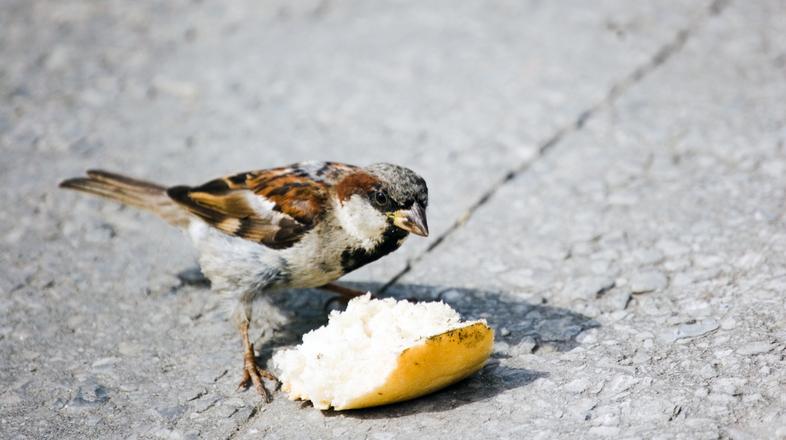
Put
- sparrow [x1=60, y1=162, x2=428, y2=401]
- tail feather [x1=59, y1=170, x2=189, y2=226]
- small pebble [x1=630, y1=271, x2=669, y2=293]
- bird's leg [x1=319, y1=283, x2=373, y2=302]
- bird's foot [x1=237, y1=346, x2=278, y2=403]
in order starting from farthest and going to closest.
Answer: tail feather [x1=59, y1=170, x2=189, y2=226] < bird's leg [x1=319, y1=283, x2=373, y2=302] < small pebble [x1=630, y1=271, x2=669, y2=293] < sparrow [x1=60, y1=162, x2=428, y2=401] < bird's foot [x1=237, y1=346, x2=278, y2=403]

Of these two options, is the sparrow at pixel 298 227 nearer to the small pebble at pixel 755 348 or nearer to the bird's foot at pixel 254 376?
the bird's foot at pixel 254 376

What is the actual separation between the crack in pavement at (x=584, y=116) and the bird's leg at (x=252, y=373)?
752 mm

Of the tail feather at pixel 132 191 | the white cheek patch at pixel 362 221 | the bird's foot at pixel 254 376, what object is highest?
the white cheek patch at pixel 362 221

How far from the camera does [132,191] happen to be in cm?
431

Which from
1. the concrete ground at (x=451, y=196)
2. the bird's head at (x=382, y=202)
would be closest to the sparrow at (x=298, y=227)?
the bird's head at (x=382, y=202)

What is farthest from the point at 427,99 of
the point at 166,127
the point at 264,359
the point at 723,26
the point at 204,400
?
the point at 204,400

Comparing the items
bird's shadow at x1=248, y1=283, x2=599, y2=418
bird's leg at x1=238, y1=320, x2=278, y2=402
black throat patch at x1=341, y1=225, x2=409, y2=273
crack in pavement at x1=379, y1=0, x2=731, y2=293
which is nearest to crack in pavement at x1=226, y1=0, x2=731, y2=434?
crack in pavement at x1=379, y1=0, x2=731, y2=293

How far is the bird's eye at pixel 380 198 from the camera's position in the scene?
11.3ft

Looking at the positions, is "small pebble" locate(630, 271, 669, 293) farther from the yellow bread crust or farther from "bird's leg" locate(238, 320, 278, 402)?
"bird's leg" locate(238, 320, 278, 402)

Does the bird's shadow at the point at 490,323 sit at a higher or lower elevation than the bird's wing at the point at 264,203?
lower

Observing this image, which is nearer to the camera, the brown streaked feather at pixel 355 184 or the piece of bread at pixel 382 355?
the piece of bread at pixel 382 355

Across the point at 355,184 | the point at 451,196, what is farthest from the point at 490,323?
the point at 451,196

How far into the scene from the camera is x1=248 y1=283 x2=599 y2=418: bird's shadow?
3.11 meters

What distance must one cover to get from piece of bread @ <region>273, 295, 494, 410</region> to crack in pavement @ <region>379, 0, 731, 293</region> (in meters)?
0.82
